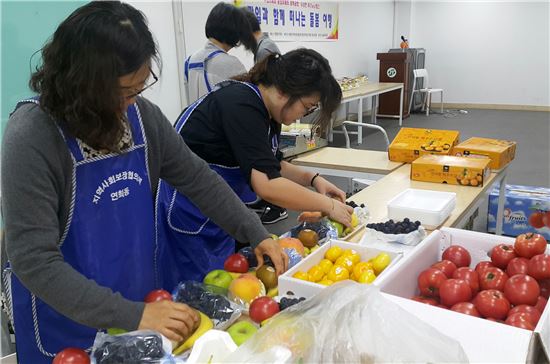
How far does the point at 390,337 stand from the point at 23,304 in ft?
2.81

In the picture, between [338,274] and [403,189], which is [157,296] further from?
[403,189]

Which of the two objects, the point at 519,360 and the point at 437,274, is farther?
the point at 437,274

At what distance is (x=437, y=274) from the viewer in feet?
4.13

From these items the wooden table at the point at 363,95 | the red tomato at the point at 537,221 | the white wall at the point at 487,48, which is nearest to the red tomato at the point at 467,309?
the red tomato at the point at 537,221

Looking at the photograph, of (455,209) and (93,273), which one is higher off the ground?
(93,273)

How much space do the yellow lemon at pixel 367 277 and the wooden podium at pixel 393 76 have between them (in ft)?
26.8

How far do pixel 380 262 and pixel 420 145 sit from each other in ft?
5.58

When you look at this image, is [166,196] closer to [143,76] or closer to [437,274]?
[143,76]

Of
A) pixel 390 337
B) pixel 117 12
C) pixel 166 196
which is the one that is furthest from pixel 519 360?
pixel 166 196

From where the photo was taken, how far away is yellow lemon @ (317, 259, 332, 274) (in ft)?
4.39

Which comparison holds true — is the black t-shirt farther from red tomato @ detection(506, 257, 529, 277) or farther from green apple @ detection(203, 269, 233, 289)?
red tomato @ detection(506, 257, 529, 277)

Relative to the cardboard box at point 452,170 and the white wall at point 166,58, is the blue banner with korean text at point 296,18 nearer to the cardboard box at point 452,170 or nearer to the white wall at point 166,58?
the white wall at point 166,58

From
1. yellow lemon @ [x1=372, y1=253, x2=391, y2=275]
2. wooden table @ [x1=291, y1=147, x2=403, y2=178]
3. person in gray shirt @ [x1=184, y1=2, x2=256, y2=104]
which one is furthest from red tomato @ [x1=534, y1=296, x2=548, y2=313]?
person in gray shirt @ [x1=184, y1=2, x2=256, y2=104]

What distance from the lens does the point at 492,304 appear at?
1109 millimetres
